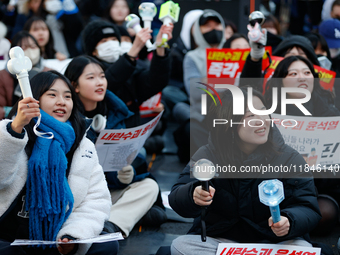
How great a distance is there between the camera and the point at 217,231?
2439 millimetres

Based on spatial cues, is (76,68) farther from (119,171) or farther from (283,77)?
(283,77)

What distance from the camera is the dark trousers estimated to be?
2.24 m

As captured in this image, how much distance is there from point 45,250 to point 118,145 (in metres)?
0.86

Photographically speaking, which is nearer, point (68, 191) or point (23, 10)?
point (68, 191)

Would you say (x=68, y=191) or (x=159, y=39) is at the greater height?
(x=159, y=39)

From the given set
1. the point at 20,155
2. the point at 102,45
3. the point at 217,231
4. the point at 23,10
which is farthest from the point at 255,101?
the point at 23,10

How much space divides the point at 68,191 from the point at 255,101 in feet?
3.51

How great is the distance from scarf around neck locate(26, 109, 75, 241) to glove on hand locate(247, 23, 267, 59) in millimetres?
1526

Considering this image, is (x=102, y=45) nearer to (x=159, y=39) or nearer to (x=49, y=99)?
(x=159, y=39)

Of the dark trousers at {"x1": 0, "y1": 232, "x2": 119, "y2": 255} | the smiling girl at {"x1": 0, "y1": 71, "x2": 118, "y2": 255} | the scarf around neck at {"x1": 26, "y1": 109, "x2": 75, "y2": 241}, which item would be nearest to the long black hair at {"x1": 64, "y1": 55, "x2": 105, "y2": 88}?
the smiling girl at {"x1": 0, "y1": 71, "x2": 118, "y2": 255}

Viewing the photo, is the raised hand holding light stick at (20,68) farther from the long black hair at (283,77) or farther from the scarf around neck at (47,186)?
the long black hair at (283,77)

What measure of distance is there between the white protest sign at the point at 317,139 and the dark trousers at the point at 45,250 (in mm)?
1382

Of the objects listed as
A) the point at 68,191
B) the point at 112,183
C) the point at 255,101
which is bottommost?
the point at 112,183

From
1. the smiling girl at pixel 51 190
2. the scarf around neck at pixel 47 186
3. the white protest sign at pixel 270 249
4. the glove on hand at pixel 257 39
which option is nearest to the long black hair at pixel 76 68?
the smiling girl at pixel 51 190
